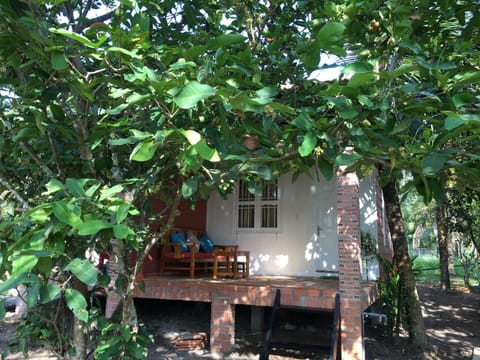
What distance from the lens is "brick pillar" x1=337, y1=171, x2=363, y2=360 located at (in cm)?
497

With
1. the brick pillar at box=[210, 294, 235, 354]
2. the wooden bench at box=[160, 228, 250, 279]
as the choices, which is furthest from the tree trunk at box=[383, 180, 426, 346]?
the brick pillar at box=[210, 294, 235, 354]

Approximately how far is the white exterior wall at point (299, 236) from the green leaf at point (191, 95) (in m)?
6.54

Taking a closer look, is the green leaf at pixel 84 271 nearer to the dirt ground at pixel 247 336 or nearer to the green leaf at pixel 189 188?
the green leaf at pixel 189 188

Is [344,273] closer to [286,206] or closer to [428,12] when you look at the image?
[286,206]

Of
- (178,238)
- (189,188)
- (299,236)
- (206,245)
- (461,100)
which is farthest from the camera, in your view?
(206,245)

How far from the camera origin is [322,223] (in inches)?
306

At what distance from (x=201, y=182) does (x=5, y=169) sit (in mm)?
1410

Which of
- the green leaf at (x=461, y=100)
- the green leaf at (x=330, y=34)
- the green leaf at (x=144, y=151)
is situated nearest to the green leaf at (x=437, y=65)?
the green leaf at (x=461, y=100)

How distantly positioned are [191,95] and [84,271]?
58 cm

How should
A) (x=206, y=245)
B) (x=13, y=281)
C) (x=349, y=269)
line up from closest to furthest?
(x=13, y=281)
(x=349, y=269)
(x=206, y=245)

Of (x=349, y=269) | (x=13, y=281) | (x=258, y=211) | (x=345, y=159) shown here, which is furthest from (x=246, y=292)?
(x=13, y=281)

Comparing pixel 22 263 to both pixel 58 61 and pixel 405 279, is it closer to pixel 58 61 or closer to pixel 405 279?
pixel 58 61

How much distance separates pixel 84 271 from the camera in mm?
1146

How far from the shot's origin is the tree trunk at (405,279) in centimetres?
608
